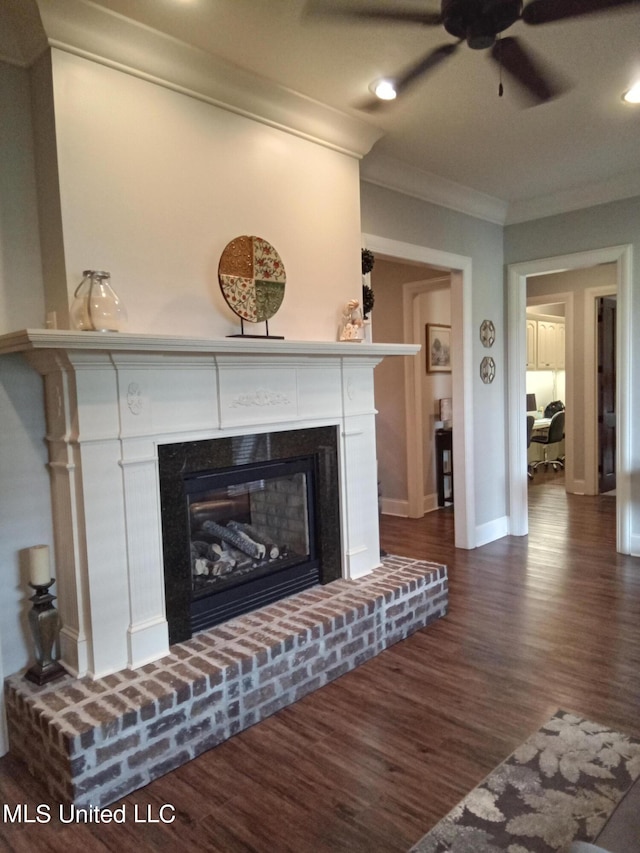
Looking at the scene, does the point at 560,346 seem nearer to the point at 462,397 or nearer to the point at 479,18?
the point at 462,397


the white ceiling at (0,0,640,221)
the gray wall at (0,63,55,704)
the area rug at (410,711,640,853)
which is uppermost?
the white ceiling at (0,0,640,221)

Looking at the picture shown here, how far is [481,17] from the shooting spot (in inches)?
81.3

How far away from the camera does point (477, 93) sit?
2.88 meters

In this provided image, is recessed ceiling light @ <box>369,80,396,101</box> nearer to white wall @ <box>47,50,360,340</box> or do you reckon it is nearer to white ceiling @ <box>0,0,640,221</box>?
white ceiling @ <box>0,0,640,221</box>

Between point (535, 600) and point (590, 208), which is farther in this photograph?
point (590, 208)

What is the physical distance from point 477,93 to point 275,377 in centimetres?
175

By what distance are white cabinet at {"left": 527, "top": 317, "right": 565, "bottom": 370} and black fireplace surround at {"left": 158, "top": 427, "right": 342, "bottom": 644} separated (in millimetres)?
6490

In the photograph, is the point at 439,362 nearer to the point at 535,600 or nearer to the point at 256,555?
the point at 535,600

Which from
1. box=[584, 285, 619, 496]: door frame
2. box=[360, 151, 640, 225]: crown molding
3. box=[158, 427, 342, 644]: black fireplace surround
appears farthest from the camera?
box=[584, 285, 619, 496]: door frame

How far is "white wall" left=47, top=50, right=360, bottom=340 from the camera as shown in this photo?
2.23 meters

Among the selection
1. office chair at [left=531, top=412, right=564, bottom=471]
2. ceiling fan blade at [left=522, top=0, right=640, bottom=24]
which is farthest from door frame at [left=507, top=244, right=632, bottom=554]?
office chair at [left=531, top=412, right=564, bottom=471]

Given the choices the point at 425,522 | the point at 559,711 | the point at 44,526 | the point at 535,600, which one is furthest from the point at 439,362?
the point at 44,526

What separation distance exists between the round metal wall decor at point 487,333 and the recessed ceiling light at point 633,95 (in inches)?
76.6

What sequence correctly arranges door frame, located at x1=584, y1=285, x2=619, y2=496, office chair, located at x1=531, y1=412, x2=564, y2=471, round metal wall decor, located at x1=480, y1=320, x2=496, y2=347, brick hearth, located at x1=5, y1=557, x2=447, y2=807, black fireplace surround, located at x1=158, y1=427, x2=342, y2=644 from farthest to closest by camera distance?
office chair, located at x1=531, y1=412, x2=564, y2=471 < door frame, located at x1=584, y1=285, x2=619, y2=496 < round metal wall decor, located at x1=480, y1=320, x2=496, y2=347 < black fireplace surround, located at x1=158, y1=427, x2=342, y2=644 < brick hearth, located at x1=5, y1=557, x2=447, y2=807
